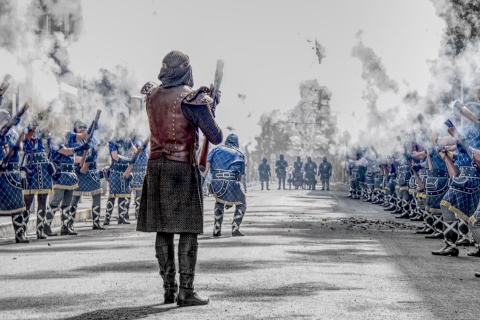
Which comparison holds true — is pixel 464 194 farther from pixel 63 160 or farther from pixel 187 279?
pixel 63 160

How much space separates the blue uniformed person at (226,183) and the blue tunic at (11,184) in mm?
3279

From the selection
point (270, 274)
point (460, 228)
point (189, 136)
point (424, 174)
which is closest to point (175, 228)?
point (189, 136)

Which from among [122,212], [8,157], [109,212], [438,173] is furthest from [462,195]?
[122,212]

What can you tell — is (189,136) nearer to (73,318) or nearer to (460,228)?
(73,318)

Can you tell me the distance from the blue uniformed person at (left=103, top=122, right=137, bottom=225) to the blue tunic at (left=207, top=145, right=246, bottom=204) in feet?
8.25

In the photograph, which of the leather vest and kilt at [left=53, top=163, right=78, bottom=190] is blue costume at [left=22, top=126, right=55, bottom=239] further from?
the leather vest

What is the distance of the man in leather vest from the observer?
272 inches

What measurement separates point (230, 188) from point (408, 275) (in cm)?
571

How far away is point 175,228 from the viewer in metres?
6.94

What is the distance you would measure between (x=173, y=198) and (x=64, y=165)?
778cm

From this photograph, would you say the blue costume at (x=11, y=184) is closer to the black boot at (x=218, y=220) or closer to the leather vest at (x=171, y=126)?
the black boot at (x=218, y=220)

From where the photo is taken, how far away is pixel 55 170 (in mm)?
13859

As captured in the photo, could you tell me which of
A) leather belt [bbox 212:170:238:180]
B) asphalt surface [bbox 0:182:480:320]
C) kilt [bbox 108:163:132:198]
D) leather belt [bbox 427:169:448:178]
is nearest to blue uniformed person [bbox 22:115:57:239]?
asphalt surface [bbox 0:182:480:320]

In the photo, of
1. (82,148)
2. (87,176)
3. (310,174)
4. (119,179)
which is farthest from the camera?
(310,174)
